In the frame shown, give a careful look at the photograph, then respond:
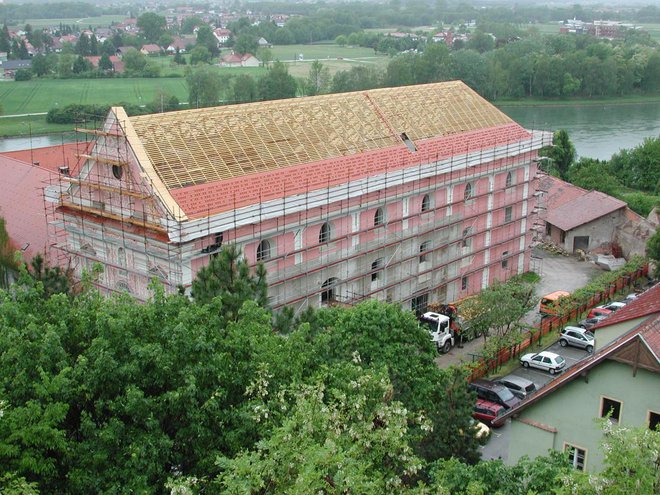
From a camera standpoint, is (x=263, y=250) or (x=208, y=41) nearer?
(x=263, y=250)

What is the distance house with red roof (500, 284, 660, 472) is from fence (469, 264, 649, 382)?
1023cm

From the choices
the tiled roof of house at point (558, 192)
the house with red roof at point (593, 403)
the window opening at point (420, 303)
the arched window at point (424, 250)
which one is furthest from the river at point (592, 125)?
the house with red roof at point (593, 403)

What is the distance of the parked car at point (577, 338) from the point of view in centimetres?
3192

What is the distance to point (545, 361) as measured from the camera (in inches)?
1185

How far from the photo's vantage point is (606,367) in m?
17.5

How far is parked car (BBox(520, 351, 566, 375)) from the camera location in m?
30.0

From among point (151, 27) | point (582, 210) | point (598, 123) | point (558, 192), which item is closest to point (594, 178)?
point (558, 192)

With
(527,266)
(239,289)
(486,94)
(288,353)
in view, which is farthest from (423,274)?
(486,94)

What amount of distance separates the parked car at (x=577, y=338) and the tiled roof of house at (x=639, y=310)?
9.38m

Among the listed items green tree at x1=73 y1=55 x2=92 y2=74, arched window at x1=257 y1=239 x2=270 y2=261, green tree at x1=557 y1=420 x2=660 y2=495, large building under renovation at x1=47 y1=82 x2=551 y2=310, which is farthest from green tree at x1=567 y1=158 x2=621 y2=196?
green tree at x1=73 y1=55 x2=92 y2=74

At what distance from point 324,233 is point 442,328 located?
571 centimetres

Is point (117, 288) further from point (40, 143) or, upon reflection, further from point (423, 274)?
point (40, 143)

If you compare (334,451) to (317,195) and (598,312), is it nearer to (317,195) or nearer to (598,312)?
(317,195)

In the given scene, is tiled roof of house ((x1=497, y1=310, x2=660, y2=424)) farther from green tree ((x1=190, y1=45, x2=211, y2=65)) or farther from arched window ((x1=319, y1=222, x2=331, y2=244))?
green tree ((x1=190, y1=45, x2=211, y2=65))
